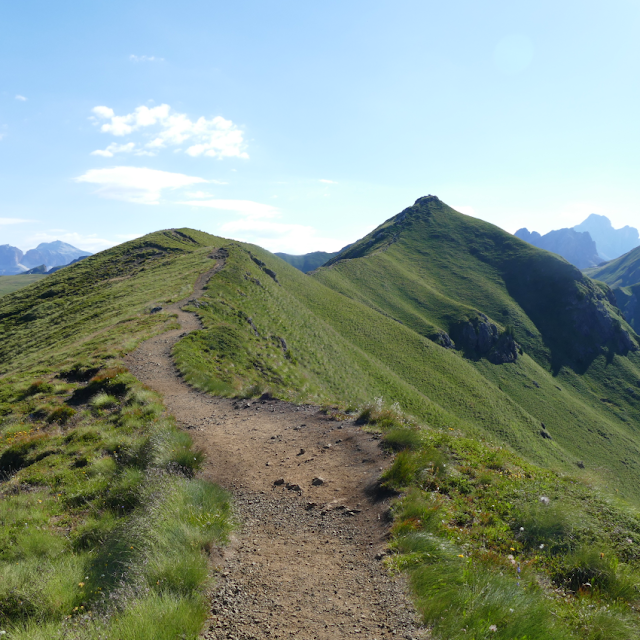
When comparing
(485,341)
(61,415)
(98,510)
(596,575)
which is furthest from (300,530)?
(485,341)

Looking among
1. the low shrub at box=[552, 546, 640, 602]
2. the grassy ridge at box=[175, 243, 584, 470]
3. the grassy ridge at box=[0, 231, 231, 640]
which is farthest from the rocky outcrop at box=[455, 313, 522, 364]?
the low shrub at box=[552, 546, 640, 602]

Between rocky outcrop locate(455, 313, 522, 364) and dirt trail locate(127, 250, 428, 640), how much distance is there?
308ft

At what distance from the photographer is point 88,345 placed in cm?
2383

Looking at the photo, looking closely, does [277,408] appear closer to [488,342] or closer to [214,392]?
[214,392]

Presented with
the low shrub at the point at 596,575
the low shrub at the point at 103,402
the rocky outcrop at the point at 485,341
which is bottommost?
the rocky outcrop at the point at 485,341

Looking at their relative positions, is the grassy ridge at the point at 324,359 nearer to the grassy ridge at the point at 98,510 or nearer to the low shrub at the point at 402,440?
the grassy ridge at the point at 98,510

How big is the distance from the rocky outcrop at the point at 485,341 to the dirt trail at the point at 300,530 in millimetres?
93885

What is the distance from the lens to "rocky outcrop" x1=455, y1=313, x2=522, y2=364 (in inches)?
3824

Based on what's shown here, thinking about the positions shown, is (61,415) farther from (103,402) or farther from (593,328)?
(593,328)

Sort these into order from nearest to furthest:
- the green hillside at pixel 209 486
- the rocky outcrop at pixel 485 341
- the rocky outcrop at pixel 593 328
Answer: the green hillside at pixel 209 486 → the rocky outcrop at pixel 485 341 → the rocky outcrop at pixel 593 328

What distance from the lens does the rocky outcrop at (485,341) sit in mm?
97125

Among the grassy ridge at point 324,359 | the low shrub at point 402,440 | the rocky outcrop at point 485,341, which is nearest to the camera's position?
the low shrub at point 402,440

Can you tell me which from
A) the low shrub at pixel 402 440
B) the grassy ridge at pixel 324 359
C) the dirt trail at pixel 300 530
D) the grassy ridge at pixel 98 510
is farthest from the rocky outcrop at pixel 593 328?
the grassy ridge at pixel 98 510

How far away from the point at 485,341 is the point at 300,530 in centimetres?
10479
